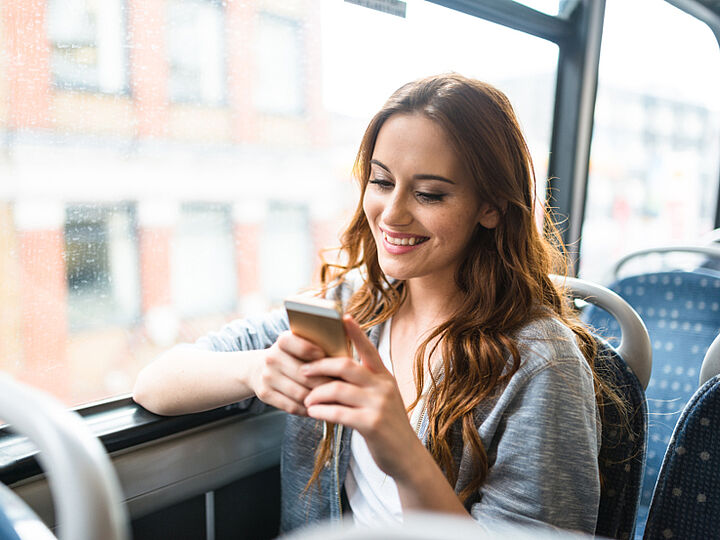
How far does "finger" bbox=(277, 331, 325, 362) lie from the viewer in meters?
0.72

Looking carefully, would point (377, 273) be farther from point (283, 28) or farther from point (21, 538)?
point (21, 538)

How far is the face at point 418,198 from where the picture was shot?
99 centimetres

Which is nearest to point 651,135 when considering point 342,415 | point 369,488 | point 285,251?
point 285,251

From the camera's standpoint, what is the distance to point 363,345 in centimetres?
71

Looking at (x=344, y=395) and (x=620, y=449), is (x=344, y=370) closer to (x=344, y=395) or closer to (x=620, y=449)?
(x=344, y=395)

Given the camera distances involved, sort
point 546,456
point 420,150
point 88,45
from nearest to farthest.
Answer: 1. point 546,456
2. point 420,150
3. point 88,45

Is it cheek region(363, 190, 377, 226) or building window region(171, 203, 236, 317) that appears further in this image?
building window region(171, 203, 236, 317)

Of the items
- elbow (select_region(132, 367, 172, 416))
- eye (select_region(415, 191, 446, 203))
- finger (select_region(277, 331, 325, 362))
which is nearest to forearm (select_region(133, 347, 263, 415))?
elbow (select_region(132, 367, 172, 416))

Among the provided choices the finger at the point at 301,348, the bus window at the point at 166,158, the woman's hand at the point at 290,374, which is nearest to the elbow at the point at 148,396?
the bus window at the point at 166,158

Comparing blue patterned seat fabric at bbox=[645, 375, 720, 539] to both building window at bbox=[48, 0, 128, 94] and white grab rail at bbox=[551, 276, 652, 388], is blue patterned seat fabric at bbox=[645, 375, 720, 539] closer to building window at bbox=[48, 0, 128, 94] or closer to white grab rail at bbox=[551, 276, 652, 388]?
white grab rail at bbox=[551, 276, 652, 388]

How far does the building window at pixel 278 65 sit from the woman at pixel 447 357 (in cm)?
40

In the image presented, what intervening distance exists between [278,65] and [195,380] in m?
0.79

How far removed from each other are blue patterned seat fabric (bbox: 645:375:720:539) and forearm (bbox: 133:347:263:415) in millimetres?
722

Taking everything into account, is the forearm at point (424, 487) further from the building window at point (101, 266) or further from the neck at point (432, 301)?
the building window at point (101, 266)
